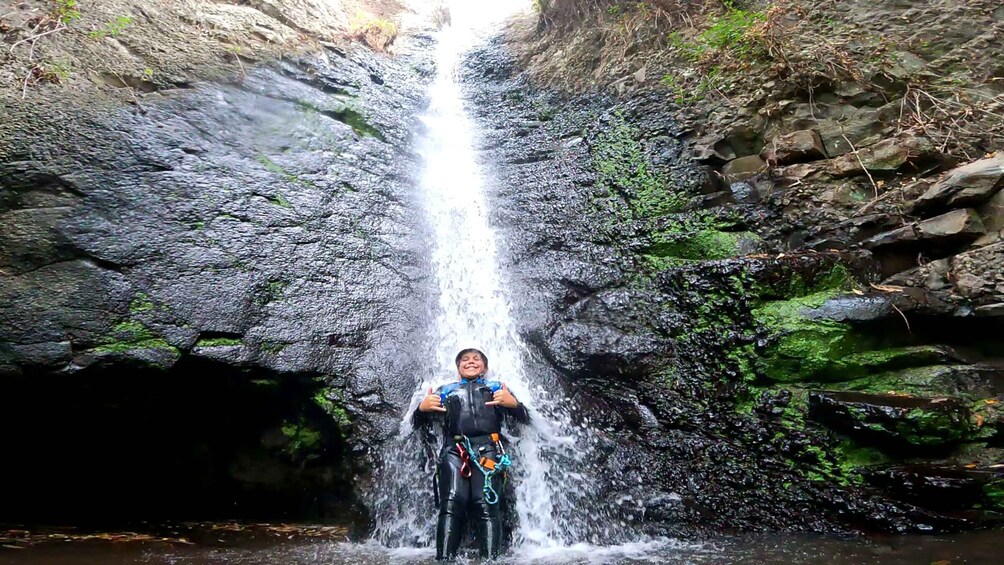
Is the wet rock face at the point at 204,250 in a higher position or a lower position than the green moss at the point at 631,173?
lower

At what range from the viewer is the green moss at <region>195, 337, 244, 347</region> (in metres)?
4.23

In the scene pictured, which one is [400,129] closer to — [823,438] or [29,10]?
[29,10]

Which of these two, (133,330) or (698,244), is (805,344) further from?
(133,330)

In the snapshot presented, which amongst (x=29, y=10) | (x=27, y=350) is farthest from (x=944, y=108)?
(x=29, y=10)

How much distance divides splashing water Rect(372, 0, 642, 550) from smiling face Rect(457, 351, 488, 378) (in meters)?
0.65

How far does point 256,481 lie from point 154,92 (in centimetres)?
461

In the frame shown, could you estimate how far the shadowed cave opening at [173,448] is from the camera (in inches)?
156

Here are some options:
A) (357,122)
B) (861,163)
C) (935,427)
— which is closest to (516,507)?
(935,427)

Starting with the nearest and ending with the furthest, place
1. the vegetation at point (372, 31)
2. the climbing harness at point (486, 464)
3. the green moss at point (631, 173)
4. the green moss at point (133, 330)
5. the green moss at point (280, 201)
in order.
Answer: the climbing harness at point (486, 464) < the green moss at point (133, 330) < the green moss at point (280, 201) < the green moss at point (631, 173) < the vegetation at point (372, 31)

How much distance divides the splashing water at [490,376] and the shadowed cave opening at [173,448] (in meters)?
0.48

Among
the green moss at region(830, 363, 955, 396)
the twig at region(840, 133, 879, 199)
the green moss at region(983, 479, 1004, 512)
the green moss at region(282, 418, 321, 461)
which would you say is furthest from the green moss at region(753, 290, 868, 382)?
the green moss at region(282, 418, 321, 461)

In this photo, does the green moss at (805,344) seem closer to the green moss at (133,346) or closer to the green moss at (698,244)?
the green moss at (698,244)

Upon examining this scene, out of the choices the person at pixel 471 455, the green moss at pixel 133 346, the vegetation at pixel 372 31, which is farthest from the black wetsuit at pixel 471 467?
the vegetation at pixel 372 31

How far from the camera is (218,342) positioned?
429 centimetres
